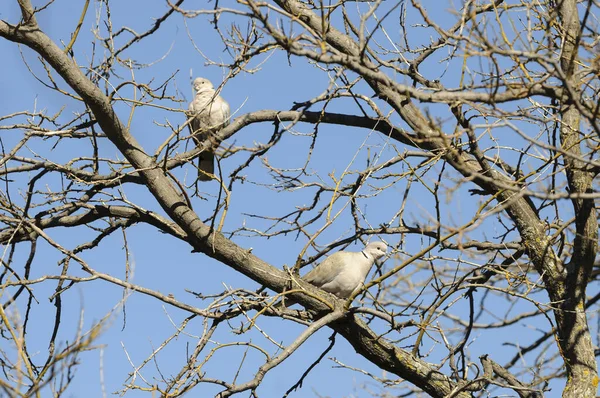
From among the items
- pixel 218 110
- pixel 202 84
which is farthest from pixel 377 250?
pixel 202 84

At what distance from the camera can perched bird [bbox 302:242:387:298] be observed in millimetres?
6344

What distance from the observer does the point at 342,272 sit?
20.9 feet

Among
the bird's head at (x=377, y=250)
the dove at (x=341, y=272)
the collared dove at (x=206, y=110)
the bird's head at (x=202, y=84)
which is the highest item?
the bird's head at (x=202, y=84)

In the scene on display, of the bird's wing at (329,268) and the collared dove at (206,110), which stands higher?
the collared dove at (206,110)

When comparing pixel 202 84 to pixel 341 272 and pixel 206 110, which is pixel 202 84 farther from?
pixel 341 272

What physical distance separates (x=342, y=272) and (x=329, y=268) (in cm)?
10

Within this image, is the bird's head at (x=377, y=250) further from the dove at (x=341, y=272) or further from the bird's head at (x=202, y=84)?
the bird's head at (x=202, y=84)

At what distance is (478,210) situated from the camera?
4.41 m

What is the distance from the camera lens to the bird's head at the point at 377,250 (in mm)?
6535

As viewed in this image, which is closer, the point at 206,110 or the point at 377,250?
the point at 377,250

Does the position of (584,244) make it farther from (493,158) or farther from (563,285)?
(493,158)

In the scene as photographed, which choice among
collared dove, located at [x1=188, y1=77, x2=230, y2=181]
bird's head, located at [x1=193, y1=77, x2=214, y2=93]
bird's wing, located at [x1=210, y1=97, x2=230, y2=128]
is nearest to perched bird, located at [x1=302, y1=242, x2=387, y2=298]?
collared dove, located at [x1=188, y1=77, x2=230, y2=181]

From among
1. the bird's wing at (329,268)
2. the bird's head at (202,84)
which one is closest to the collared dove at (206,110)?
the bird's head at (202,84)

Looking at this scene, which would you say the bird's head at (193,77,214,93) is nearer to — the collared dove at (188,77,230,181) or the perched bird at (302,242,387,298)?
the collared dove at (188,77,230,181)
